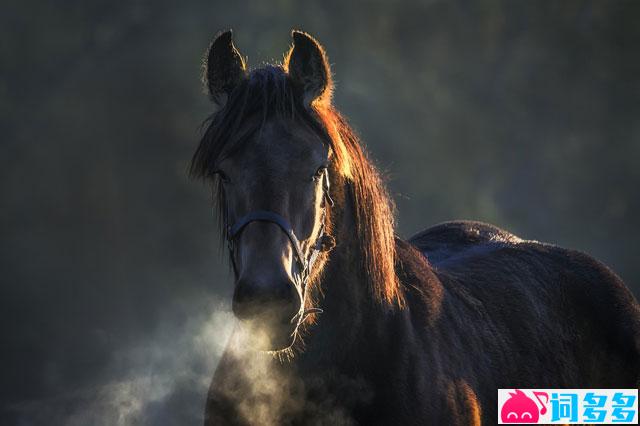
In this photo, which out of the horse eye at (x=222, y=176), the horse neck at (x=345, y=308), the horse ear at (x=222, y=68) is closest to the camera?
the horse eye at (x=222, y=176)

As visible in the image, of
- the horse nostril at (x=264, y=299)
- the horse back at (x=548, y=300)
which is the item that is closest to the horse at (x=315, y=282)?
the horse nostril at (x=264, y=299)

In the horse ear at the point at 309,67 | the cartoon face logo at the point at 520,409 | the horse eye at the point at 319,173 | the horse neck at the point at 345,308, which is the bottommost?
the cartoon face logo at the point at 520,409

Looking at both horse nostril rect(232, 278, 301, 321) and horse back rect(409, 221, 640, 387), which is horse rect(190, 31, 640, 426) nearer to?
horse nostril rect(232, 278, 301, 321)

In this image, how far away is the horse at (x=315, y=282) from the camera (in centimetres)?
277

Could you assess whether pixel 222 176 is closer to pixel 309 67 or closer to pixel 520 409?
pixel 309 67

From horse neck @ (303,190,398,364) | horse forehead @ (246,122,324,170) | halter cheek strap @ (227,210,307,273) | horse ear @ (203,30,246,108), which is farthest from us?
horse ear @ (203,30,246,108)

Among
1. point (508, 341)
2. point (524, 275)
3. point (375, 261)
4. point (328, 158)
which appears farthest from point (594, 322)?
point (328, 158)

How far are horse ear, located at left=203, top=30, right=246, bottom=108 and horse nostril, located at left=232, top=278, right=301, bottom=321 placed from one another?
45.7 inches

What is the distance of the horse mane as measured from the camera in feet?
10.2

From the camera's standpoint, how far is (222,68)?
3385 mm

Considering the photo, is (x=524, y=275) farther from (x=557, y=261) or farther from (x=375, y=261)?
(x=375, y=261)

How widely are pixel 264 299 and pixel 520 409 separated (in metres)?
2.23

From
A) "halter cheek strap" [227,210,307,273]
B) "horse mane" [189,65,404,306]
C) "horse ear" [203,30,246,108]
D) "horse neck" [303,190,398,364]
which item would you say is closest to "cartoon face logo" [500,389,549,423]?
"horse mane" [189,65,404,306]

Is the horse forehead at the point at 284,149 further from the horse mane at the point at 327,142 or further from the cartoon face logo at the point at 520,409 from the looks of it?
the cartoon face logo at the point at 520,409
